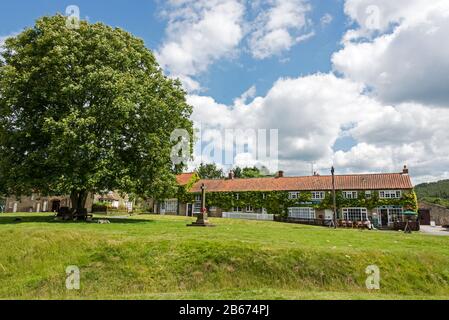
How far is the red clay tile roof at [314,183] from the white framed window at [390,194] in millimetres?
581

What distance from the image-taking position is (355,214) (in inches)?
1940

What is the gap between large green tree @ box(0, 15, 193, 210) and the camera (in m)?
25.3

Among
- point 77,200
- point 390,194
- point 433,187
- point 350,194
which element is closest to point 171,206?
point 350,194

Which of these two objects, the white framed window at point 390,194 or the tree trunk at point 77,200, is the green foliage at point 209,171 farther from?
the tree trunk at point 77,200

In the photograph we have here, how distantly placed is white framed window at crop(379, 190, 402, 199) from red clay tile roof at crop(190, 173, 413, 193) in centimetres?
58

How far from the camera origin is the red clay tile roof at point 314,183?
49.1 meters

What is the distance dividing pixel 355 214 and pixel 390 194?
5.72 meters

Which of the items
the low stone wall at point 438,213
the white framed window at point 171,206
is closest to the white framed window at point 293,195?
the white framed window at point 171,206

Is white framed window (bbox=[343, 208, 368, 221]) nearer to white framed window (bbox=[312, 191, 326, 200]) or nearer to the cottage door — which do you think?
the cottage door

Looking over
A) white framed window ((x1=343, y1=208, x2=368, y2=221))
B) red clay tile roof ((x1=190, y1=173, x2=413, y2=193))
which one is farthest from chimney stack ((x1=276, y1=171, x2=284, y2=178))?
white framed window ((x1=343, y1=208, x2=368, y2=221))

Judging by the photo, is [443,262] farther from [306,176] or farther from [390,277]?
[306,176]

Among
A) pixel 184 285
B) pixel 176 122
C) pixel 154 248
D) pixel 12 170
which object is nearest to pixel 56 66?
pixel 12 170

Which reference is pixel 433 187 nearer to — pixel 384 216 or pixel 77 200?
pixel 384 216
